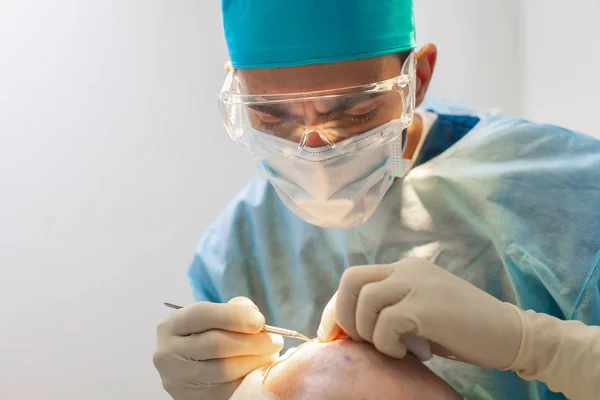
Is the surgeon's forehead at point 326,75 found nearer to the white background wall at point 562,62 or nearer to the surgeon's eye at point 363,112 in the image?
the surgeon's eye at point 363,112

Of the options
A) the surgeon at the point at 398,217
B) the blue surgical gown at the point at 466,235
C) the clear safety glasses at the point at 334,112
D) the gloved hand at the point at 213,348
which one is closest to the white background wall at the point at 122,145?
the blue surgical gown at the point at 466,235

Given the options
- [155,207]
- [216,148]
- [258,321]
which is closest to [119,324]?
[155,207]

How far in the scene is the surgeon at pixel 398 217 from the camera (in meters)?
0.92

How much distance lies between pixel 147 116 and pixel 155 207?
1.05 feet

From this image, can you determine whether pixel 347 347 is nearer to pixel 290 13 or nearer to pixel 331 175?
pixel 331 175

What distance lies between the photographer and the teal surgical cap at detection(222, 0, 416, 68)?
3.44 feet

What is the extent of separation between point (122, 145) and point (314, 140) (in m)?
0.96

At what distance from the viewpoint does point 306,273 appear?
4.57ft

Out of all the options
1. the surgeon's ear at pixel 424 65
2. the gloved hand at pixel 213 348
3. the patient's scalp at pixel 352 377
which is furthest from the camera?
the surgeon's ear at pixel 424 65

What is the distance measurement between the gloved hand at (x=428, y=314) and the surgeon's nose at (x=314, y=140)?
0.92ft

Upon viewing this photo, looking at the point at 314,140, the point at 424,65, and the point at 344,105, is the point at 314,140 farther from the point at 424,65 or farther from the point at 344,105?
the point at 424,65

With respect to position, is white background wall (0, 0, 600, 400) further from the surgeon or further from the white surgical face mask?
the white surgical face mask

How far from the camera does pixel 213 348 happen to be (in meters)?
1.05

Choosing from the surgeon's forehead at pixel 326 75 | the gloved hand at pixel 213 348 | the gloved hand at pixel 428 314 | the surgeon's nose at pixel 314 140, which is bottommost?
the gloved hand at pixel 213 348
